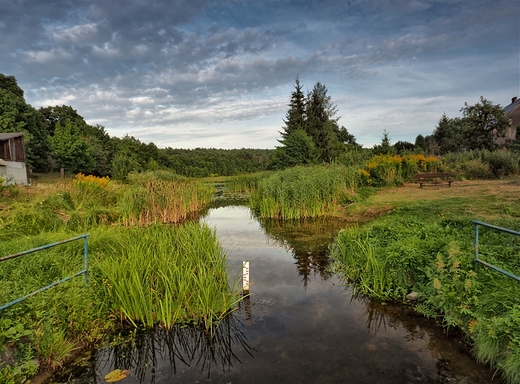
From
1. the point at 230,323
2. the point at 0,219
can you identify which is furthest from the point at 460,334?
the point at 0,219

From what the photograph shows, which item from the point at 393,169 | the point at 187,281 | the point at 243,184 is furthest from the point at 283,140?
→ the point at 187,281

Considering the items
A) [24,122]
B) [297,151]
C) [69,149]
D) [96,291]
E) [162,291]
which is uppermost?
[24,122]

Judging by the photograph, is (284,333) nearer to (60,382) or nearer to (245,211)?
(60,382)

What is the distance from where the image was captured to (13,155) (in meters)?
28.9

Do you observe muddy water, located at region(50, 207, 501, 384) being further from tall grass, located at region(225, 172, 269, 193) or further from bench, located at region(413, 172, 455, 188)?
Result: tall grass, located at region(225, 172, 269, 193)

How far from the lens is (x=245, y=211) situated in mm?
17719

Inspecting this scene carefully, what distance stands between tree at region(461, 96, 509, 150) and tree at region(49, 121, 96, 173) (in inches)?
1828

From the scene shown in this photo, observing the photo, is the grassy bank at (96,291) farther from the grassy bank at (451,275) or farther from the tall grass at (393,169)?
the tall grass at (393,169)

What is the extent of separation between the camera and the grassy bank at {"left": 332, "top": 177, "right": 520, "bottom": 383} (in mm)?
3574

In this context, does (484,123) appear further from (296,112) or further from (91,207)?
(91,207)

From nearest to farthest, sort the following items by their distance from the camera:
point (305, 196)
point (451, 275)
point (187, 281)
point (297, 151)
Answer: point (451, 275) < point (187, 281) < point (305, 196) < point (297, 151)

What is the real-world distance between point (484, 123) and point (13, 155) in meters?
41.2

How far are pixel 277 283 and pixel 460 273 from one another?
3.40 meters

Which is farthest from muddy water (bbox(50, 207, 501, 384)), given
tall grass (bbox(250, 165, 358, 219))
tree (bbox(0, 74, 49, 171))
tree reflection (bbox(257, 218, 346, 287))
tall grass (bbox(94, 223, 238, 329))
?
tree (bbox(0, 74, 49, 171))
